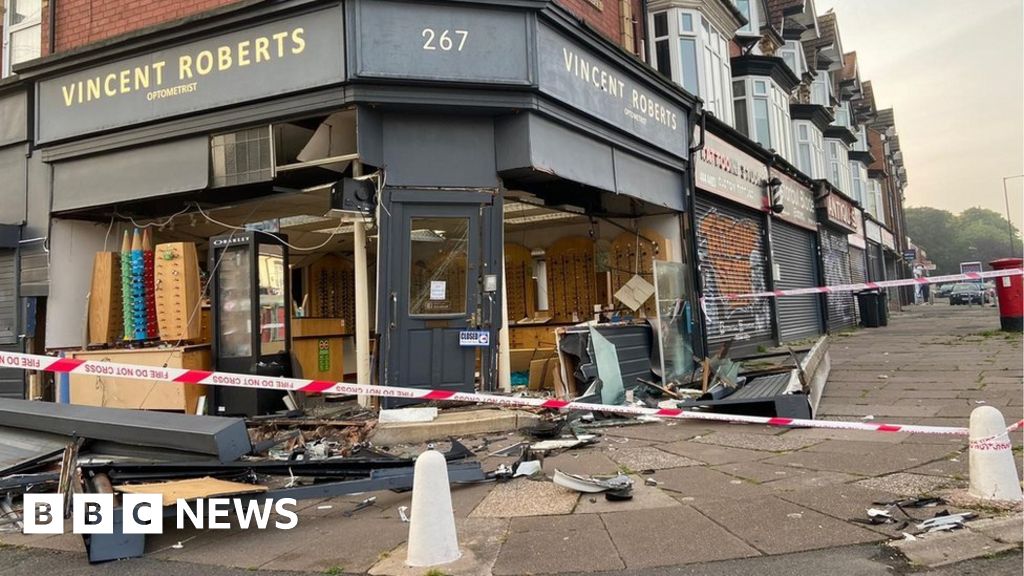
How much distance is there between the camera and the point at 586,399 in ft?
24.7

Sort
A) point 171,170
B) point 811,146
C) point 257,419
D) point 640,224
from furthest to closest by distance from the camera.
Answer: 1. point 811,146
2. point 640,224
3. point 171,170
4. point 257,419

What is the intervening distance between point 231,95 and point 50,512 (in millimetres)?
5138

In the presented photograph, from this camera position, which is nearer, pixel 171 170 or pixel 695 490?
pixel 695 490

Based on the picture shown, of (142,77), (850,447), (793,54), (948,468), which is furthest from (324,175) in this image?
(793,54)

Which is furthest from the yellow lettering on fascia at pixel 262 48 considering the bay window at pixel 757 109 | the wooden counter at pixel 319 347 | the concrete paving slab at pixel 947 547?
the bay window at pixel 757 109

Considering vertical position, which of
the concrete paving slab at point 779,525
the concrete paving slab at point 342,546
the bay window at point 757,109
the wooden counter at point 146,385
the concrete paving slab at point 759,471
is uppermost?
the bay window at point 757,109

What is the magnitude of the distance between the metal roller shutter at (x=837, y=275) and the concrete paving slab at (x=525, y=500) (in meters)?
17.7

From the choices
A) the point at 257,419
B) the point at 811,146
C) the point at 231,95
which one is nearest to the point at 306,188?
the point at 231,95

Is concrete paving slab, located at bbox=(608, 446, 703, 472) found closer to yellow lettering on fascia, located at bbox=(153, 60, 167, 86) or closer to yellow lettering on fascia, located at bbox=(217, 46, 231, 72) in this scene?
yellow lettering on fascia, located at bbox=(217, 46, 231, 72)

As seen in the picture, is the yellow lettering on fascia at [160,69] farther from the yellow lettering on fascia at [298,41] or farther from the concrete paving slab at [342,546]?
the concrete paving slab at [342,546]

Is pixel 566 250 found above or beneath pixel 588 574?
above

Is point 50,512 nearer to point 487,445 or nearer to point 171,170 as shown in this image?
point 487,445

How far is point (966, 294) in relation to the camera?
40.5 metres

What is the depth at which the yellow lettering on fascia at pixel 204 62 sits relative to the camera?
7941 millimetres
